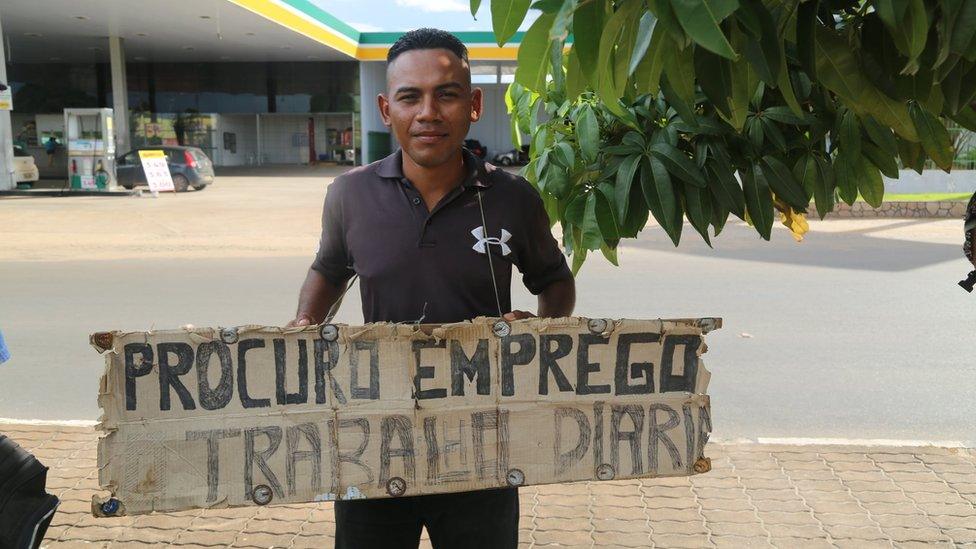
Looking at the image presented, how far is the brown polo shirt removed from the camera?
2.21 metres

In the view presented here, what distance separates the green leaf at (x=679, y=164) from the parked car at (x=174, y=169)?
23.2m

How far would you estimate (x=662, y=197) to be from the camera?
1.85 meters

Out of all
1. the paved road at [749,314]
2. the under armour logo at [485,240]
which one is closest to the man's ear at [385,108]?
the under armour logo at [485,240]

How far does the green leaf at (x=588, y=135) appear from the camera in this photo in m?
2.13

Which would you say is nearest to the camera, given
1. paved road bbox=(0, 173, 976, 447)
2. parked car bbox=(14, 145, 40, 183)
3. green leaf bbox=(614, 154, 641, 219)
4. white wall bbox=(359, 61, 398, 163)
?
green leaf bbox=(614, 154, 641, 219)

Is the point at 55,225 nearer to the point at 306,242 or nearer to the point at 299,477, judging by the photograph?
the point at 306,242

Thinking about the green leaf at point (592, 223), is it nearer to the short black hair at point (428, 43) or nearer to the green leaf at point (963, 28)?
the short black hair at point (428, 43)

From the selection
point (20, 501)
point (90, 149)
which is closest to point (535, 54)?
point (20, 501)

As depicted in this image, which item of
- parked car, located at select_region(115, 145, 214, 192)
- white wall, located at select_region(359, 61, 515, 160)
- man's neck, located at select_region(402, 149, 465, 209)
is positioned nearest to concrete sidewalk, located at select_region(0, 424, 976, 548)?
man's neck, located at select_region(402, 149, 465, 209)

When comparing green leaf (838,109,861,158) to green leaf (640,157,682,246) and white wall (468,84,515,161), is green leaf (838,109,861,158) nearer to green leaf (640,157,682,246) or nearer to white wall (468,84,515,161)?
green leaf (640,157,682,246)

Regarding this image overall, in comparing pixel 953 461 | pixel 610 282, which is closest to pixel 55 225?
pixel 610 282

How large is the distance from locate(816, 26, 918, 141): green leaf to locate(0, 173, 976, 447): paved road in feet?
12.9

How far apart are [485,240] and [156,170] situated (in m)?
22.3

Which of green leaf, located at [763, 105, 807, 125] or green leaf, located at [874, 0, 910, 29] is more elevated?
green leaf, located at [874, 0, 910, 29]
